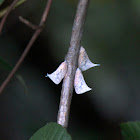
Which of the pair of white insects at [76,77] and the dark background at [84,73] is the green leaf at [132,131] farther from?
the dark background at [84,73]

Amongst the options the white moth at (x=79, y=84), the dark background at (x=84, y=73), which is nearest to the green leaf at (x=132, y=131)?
the white moth at (x=79, y=84)

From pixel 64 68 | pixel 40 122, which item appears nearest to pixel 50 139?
pixel 64 68

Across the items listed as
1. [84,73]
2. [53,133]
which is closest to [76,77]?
[53,133]

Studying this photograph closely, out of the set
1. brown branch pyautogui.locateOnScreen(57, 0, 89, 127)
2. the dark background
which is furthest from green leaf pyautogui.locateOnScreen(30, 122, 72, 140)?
the dark background

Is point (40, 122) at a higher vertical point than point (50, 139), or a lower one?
lower

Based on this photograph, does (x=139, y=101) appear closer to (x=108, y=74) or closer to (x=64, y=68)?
(x=108, y=74)
